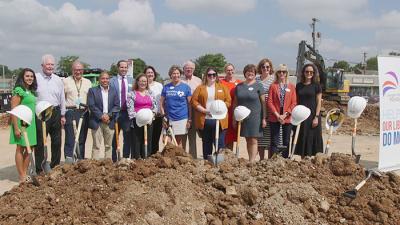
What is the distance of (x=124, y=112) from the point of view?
265 inches

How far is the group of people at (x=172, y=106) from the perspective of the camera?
6.35 metres

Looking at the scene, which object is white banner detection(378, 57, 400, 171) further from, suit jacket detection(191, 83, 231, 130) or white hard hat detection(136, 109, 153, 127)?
white hard hat detection(136, 109, 153, 127)

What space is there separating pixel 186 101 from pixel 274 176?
236cm

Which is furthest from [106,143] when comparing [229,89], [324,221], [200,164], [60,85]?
[324,221]

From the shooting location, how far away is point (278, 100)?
6.34m

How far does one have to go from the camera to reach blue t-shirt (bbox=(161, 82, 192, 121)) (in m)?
6.59

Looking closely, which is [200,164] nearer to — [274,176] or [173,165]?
[173,165]

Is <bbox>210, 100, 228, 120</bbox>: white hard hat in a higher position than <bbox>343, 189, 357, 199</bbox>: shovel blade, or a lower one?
higher

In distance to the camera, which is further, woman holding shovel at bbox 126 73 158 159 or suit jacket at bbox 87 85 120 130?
suit jacket at bbox 87 85 120 130

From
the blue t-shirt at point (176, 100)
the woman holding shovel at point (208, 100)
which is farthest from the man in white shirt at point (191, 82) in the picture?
the woman holding shovel at point (208, 100)

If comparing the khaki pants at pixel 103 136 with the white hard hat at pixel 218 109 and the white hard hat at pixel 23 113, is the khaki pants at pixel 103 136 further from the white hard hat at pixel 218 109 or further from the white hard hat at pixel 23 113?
the white hard hat at pixel 218 109

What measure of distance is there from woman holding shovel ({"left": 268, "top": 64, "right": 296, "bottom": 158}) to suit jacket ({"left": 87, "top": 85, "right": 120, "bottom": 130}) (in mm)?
2202

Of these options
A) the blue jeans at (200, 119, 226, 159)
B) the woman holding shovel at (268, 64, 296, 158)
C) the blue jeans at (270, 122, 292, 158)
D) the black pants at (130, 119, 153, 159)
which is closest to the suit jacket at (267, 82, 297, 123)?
the woman holding shovel at (268, 64, 296, 158)

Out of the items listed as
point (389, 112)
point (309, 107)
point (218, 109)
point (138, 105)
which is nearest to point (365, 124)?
point (309, 107)
